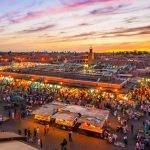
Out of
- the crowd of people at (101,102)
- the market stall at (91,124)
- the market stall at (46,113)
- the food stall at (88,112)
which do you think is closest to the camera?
the market stall at (91,124)

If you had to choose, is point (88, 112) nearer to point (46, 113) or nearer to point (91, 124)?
point (91, 124)

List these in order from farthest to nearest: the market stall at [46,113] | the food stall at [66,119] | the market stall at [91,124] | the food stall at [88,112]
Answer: the market stall at [46,113] < the food stall at [88,112] < the food stall at [66,119] < the market stall at [91,124]

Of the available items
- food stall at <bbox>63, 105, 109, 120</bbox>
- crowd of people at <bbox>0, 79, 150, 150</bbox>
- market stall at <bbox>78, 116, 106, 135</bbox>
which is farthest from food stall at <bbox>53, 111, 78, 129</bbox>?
crowd of people at <bbox>0, 79, 150, 150</bbox>

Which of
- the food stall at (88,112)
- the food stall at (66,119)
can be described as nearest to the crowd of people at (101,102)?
the food stall at (88,112)

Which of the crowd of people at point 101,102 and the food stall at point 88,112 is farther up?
the food stall at point 88,112

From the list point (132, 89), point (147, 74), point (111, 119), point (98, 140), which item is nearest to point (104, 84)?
point (132, 89)

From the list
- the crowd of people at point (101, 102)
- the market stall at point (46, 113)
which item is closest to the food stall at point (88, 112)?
the market stall at point (46, 113)

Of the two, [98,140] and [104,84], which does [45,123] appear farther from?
[104,84]

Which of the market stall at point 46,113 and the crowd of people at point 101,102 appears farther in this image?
the market stall at point 46,113

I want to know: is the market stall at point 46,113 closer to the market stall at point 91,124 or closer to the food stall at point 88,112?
the food stall at point 88,112
